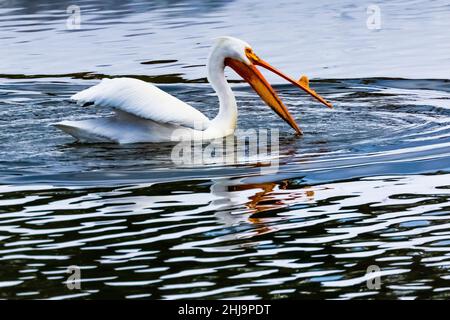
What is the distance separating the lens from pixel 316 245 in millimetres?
5680

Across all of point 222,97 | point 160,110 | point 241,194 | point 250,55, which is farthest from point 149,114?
point 241,194

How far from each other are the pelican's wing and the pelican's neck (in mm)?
448

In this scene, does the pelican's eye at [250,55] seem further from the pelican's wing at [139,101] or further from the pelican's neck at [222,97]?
the pelican's wing at [139,101]

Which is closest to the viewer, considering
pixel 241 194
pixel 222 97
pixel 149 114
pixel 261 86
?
pixel 241 194

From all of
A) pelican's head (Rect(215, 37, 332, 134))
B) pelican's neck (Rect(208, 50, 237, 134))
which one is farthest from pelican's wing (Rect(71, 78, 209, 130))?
pelican's head (Rect(215, 37, 332, 134))

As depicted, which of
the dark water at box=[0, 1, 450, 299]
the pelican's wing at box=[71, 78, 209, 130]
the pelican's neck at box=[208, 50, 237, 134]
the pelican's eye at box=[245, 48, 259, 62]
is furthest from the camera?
the pelican's eye at box=[245, 48, 259, 62]

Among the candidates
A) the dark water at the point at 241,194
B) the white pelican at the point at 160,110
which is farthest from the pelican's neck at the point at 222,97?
the dark water at the point at 241,194

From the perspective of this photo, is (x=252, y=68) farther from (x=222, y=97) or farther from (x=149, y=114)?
(x=149, y=114)

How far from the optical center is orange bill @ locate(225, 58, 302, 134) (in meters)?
8.97

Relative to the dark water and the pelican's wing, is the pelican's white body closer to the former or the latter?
the pelican's wing

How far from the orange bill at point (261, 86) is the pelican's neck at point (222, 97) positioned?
103 millimetres

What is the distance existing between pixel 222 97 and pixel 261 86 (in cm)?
38

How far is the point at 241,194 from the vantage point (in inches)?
268

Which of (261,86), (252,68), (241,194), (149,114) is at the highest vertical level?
Answer: (252,68)
